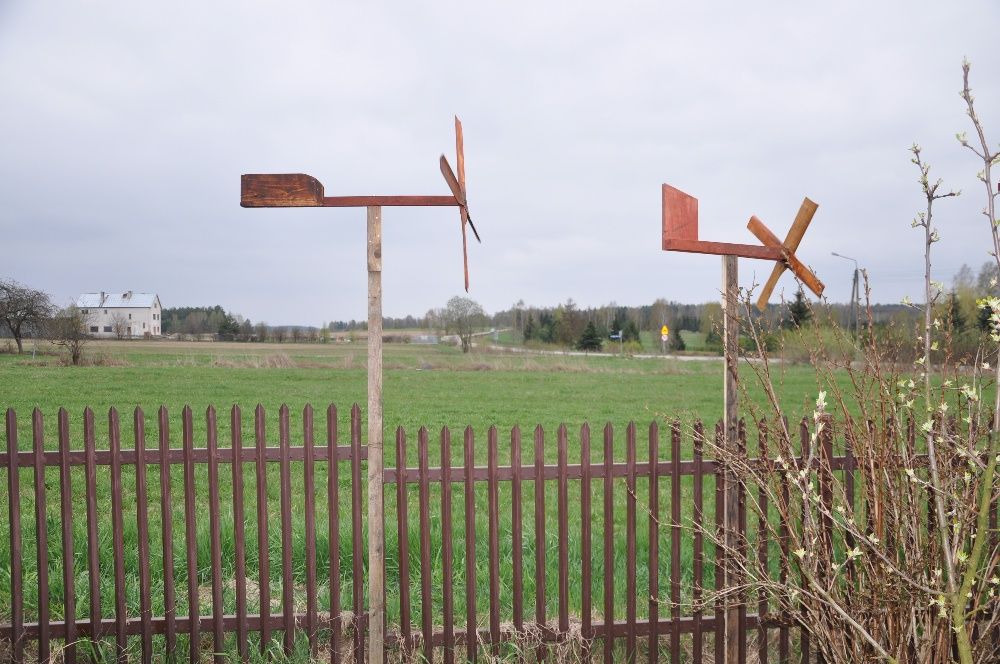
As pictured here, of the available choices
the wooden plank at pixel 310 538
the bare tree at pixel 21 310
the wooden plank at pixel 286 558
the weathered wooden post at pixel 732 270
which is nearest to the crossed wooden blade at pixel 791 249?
the weathered wooden post at pixel 732 270

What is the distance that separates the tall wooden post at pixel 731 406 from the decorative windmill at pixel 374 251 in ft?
4.73

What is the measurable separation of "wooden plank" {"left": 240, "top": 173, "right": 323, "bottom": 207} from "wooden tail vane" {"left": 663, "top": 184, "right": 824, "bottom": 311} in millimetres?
1872

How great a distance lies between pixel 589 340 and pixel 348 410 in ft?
95.8

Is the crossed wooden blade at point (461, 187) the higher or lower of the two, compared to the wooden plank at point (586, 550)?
higher

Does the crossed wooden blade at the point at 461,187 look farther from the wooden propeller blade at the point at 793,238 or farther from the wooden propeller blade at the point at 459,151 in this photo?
the wooden propeller blade at the point at 793,238

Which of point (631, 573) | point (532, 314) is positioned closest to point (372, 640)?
point (631, 573)

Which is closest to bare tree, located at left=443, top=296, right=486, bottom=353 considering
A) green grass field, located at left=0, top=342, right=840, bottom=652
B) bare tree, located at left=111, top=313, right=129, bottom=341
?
green grass field, located at left=0, top=342, right=840, bottom=652

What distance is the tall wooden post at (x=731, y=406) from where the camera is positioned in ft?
12.3

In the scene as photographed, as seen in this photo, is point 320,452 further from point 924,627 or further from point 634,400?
point 634,400

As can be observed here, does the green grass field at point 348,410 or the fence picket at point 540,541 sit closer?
the fence picket at point 540,541

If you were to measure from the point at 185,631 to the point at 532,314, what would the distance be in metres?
35.9

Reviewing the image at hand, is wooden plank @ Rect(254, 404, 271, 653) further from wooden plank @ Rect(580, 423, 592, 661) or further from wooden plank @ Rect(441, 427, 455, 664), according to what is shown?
wooden plank @ Rect(580, 423, 592, 661)

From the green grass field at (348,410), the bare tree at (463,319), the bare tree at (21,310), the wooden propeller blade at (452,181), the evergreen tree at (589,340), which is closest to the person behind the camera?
the wooden propeller blade at (452,181)

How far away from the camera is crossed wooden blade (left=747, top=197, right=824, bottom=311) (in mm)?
3691
